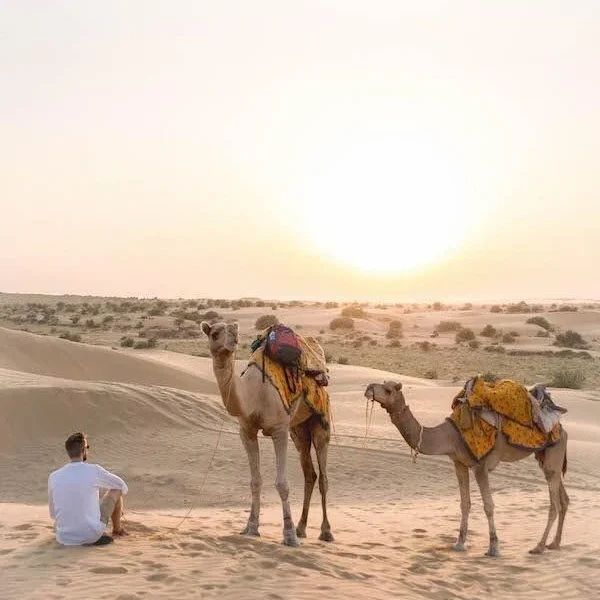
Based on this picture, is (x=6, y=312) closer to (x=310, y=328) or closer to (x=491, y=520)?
(x=310, y=328)

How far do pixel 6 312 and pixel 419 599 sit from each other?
64483 millimetres

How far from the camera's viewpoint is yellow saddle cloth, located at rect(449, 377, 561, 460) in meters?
9.15

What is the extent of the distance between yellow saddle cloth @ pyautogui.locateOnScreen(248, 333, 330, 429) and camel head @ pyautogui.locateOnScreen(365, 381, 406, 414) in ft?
2.58

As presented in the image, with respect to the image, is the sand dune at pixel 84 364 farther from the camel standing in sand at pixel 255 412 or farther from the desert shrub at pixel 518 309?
the desert shrub at pixel 518 309

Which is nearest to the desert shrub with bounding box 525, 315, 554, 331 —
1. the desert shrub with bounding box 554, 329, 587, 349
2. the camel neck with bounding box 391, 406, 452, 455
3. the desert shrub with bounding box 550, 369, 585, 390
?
the desert shrub with bounding box 554, 329, 587, 349

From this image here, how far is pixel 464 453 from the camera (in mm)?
9211

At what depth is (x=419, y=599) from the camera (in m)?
7.00

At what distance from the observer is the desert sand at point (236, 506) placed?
6.73 meters

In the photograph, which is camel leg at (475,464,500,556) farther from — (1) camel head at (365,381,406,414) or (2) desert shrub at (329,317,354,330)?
(2) desert shrub at (329,317,354,330)

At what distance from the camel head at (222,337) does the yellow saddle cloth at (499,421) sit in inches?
126

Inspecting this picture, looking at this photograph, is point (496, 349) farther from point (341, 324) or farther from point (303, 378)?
point (303, 378)

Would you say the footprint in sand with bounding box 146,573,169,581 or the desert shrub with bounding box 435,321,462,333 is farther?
the desert shrub with bounding box 435,321,462,333

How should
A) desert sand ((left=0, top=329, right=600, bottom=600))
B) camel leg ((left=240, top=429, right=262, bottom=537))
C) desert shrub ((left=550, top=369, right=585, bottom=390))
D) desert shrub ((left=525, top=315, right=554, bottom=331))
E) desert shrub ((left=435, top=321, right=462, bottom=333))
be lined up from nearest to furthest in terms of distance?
desert sand ((left=0, top=329, right=600, bottom=600)), camel leg ((left=240, top=429, right=262, bottom=537)), desert shrub ((left=550, top=369, right=585, bottom=390)), desert shrub ((left=435, top=321, right=462, bottom=333)), desert shrub ((left=525, top=315, right=554, bottom=331))

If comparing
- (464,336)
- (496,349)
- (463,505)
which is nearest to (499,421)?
(463,505)
